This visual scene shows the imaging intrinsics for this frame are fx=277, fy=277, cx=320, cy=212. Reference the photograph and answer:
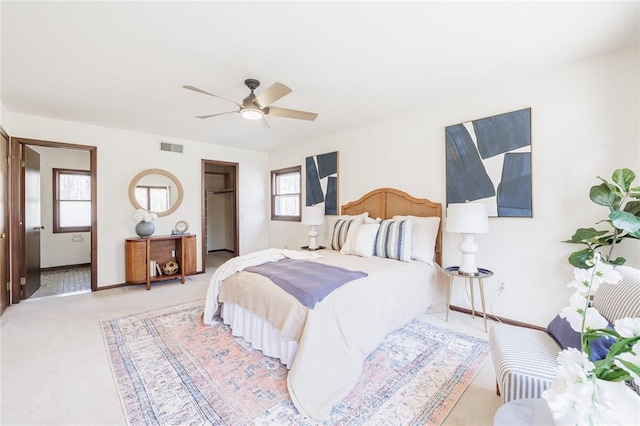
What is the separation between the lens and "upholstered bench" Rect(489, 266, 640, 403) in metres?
1.30

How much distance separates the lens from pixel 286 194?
18.9 ft

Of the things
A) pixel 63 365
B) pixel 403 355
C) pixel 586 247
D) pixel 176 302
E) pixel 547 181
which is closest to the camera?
pixel 63 365

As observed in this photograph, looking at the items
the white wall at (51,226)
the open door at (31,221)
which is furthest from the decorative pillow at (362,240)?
the white wall at (51,226)

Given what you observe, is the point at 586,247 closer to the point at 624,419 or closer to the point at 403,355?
the point at 403,355

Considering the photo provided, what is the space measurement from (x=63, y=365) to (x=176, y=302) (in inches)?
57.3

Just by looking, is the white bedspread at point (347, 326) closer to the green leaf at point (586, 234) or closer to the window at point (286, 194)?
the green leaf at point (586, 234)

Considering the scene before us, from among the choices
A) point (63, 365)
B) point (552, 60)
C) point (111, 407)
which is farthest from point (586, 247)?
point (63, 365)

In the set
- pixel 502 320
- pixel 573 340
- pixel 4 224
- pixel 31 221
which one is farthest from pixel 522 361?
pixel 31 221

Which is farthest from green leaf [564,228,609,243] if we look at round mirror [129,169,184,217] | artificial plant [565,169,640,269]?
round mirror [129,169,184,217]

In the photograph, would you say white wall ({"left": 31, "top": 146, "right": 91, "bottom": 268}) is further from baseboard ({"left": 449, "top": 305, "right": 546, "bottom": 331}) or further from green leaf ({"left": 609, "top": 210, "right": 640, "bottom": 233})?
green leaf ({"left": 609, "top": 210, "right": 640, "bottom": 233})

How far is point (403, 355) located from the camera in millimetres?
2287

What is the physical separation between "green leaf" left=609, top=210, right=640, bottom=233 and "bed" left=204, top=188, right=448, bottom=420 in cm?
148

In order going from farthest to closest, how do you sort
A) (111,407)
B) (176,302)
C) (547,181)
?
(176,302) → (547,181) → (111,407)

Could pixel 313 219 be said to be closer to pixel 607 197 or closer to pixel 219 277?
pixel 219 277
